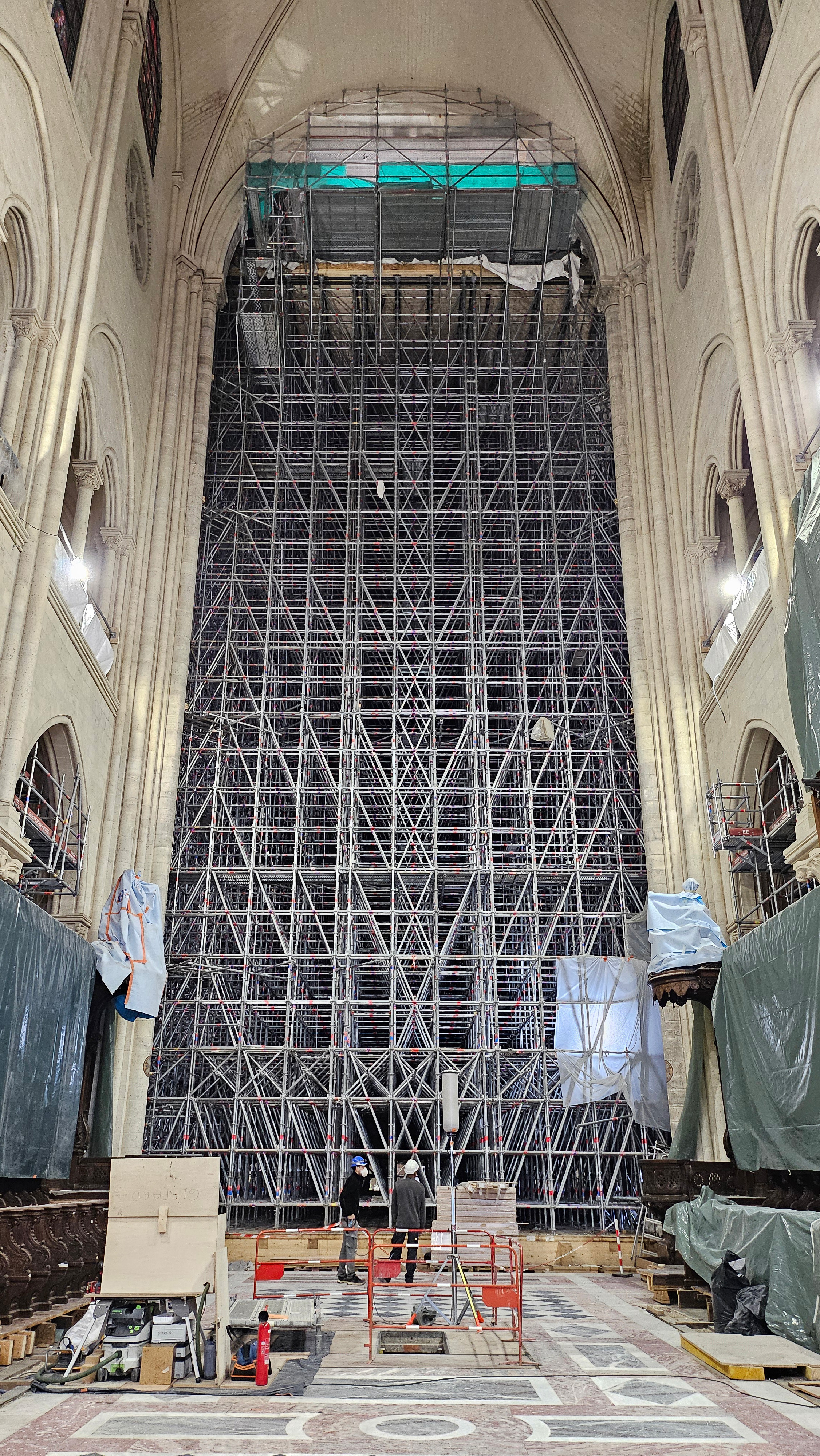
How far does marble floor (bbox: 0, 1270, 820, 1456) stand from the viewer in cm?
532

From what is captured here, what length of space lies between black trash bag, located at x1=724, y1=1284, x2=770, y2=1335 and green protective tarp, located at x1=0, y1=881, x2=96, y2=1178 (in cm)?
645

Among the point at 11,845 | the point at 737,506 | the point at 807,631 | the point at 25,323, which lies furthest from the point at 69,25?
the point at 807,631

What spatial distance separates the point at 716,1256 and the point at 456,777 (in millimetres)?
12587

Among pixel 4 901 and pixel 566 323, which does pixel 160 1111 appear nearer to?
pixel 4 901

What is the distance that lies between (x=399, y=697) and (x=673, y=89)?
1151cm

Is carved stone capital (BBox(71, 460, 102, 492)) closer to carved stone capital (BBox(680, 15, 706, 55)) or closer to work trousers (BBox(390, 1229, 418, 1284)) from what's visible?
carved stone capital (BBox(680, 15, 706, 55))

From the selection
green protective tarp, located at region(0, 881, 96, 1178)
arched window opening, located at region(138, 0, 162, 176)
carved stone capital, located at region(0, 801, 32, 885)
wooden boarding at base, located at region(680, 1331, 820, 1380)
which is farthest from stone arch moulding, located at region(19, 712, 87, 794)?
arched window opening, located at region(138, 0, 162, 176)

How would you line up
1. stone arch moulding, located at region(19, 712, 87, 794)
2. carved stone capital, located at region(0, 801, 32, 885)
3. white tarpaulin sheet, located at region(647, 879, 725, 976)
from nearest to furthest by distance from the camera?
carved stone capital, located at region(0, 801, 32, 885), white tarpaulin sheet, located at region(647, 879, 725, 976), stone arch moulding, located at region(19, 712, 87, 794)

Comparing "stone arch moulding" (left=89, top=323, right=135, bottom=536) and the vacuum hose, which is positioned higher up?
"stone arch moulding" (left=89, top=323, right=135, bottom=536)

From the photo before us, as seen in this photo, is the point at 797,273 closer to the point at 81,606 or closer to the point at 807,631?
the point at 807,631

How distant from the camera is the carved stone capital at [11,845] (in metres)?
11.2

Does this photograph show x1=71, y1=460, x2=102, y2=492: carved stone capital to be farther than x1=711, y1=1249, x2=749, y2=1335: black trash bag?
Yes

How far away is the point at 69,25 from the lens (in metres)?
14.5

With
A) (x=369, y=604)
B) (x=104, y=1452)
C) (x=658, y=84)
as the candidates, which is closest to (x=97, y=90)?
(x=369, y=604)
